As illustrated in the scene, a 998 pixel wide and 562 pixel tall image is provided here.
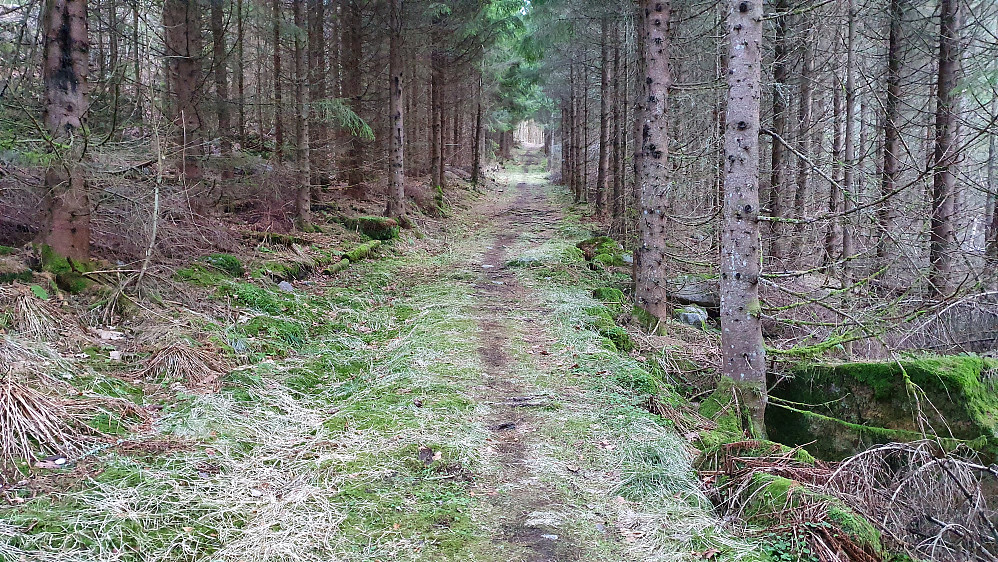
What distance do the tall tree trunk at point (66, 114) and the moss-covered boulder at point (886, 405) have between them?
742cm

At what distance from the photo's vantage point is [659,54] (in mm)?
8219

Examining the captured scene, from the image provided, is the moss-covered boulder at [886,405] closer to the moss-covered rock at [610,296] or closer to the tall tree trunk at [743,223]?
the tall tree trunk at [743,223]

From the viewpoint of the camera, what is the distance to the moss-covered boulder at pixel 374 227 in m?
14.8

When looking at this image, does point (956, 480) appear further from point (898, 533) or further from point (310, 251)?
point (310, 251)

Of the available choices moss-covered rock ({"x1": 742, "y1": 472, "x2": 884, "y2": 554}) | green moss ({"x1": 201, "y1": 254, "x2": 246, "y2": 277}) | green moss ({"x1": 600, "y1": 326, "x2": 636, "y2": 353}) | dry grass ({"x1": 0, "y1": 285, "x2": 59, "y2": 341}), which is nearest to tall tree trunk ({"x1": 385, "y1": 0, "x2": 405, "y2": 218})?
green moss ({"x1": 201, "y1": 254, "x2": 246, "y2": 277})

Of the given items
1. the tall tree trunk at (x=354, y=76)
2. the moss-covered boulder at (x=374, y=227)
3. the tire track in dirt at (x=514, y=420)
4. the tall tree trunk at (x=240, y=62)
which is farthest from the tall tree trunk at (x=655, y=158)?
the tall tree trunk at (x=354, y=76)

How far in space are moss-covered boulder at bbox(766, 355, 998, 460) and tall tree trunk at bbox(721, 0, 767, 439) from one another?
526 mm

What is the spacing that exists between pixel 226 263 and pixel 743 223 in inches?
273

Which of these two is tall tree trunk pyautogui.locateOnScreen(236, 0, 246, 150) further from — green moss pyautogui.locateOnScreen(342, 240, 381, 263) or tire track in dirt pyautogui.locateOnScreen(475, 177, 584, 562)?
tire track in dirt pyautogui.locateOnScreen(475, 177, 584, 562)

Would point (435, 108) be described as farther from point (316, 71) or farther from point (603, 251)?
point (603, 251)

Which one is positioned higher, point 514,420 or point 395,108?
point 395,108

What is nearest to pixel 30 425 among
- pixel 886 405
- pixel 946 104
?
pixel 886 405

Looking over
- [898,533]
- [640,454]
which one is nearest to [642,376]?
[640,454]

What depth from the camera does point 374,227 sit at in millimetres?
14906
